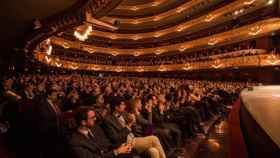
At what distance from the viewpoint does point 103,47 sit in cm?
2534

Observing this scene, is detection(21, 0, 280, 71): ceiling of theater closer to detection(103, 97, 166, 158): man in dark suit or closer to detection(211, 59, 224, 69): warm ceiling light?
detection(211, 59, 224, 69): warm ceiling light

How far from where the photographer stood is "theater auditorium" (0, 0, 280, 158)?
2164 millimetres

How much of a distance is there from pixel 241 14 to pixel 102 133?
1863cm

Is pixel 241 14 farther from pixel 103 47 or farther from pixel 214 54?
pixel 103 47

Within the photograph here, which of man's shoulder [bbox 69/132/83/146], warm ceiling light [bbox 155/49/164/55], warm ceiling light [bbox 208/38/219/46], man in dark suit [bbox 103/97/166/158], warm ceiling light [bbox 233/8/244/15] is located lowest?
man in dark suit [bbox 103/97/166/158]

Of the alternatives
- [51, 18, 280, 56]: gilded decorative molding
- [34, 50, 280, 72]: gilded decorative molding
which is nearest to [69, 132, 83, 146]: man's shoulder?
[34, 50, 280, 72]: gilded decorative molding

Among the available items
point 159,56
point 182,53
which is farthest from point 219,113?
point 159,56

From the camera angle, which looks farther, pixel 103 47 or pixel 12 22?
pixel 103 47

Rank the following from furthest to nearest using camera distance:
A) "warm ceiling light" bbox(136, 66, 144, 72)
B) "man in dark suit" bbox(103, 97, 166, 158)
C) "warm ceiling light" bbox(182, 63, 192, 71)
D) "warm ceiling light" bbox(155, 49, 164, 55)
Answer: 1. "warm ceiling light" bbox(136, 66, 144, 72)
2. "warm ceiling light" bbox(155, 49, 164, 55)
3. "warm ceiling light" bbox(182, 63, 192, 71)
4. "man in dark suit" bbox(103, 97, 166, 158)

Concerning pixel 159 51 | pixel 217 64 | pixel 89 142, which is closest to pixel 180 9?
pixel 159 51

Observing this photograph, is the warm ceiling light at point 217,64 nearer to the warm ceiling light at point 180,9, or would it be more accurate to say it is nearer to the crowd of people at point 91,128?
the warm ceiling light at point 180,9

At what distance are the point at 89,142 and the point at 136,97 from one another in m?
2.34

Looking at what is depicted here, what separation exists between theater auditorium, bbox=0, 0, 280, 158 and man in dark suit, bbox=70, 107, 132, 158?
1 centimetres

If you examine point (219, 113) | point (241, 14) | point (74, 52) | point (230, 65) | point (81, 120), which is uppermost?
point (241, 14)
